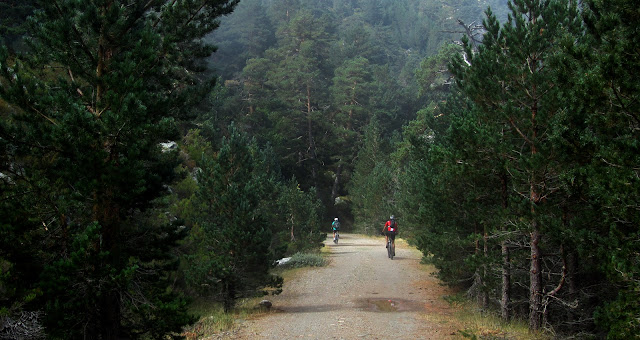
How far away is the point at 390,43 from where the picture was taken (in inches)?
3302

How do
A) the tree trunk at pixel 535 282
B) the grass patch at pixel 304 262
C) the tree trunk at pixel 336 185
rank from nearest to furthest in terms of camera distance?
the tree trunk at pixel 535 282 → the grass patch at pixel 304 262 → the tree trunk at pixel 336 185

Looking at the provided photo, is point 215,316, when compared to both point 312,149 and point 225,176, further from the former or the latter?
point 312,149

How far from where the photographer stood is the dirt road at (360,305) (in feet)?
32.5

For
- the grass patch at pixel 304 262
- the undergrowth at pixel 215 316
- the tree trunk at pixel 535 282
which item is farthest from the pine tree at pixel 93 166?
the grass patch at pixel 304 262

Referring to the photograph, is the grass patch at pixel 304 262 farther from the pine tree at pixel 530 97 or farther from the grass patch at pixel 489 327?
the pine tree at pixel 530 97

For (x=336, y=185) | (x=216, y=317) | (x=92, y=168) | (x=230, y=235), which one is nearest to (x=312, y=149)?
(x=336, y=185)

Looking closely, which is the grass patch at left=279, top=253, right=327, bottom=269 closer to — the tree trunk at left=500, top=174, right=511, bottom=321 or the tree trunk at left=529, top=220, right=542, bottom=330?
the tree trunk at left=500, top=174, right=511, bottom=321

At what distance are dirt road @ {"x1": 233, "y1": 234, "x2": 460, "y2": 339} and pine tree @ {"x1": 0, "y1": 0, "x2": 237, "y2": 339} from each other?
10.2 feet

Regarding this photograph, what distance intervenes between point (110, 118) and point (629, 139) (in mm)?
6984

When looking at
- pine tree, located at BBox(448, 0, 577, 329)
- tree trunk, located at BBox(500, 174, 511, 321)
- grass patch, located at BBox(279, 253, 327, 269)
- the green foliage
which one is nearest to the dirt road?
grass patch, located at BBox(279, 253, 327, 269)

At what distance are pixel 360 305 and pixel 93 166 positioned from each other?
8.17 m

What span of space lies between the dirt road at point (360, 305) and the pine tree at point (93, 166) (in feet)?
10.2

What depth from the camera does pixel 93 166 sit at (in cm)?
698

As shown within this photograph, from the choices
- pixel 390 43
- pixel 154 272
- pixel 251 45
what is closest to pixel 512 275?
pixel 154 272
